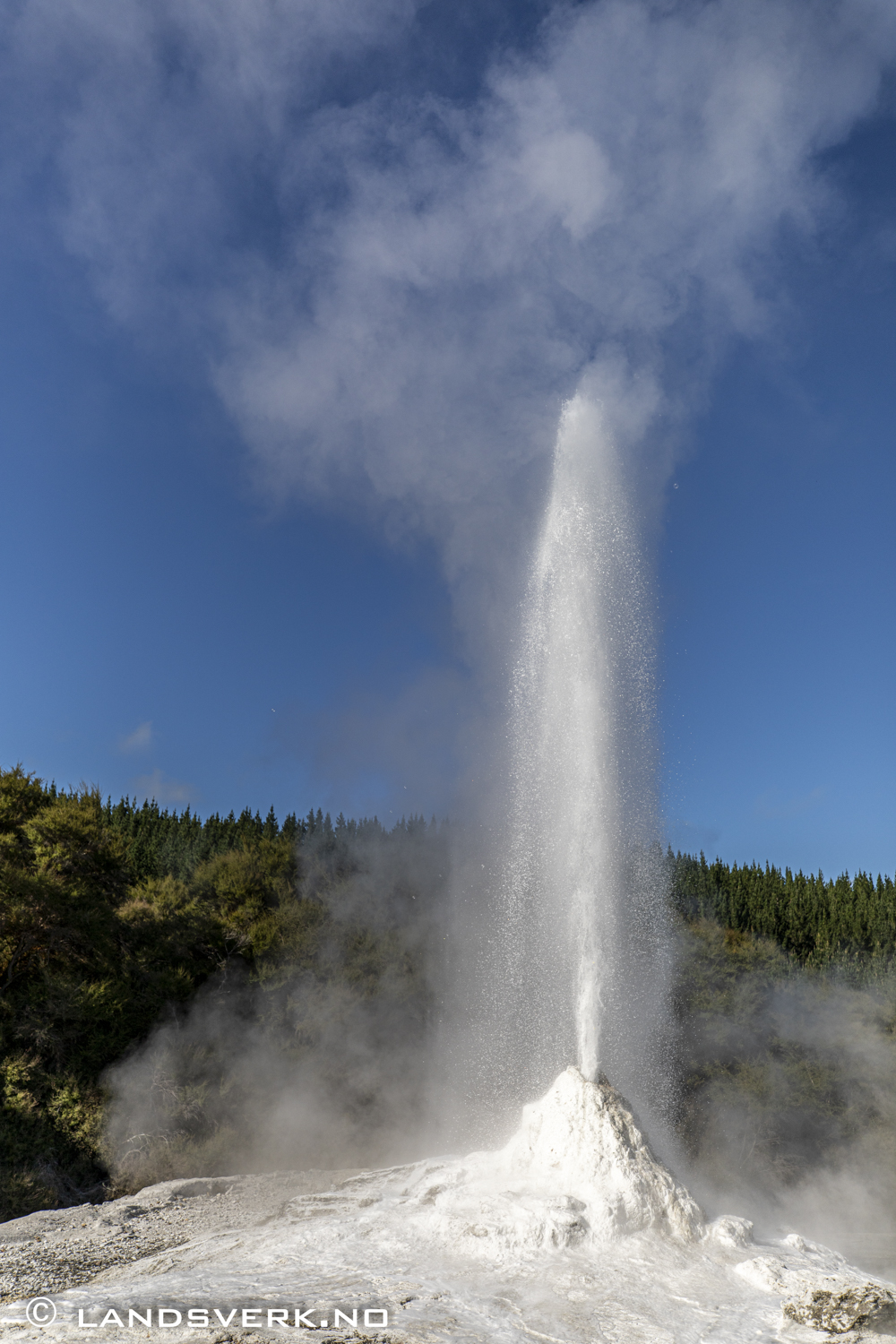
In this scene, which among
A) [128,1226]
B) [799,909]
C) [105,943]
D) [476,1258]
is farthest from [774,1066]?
[105,943]

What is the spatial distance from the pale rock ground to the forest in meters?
3.27

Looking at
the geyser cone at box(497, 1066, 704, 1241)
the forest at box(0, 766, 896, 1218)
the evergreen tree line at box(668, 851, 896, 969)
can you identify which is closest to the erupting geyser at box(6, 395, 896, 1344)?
the geyser cone at box(497, 1066, 704, 1241)

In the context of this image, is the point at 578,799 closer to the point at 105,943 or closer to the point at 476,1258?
the point at 476,1258

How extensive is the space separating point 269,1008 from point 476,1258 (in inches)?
347

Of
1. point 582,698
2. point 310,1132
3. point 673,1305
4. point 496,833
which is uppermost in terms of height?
point 582,698

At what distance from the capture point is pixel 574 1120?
7.78 metres

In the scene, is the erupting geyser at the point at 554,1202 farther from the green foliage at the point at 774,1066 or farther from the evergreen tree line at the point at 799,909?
the evergreen tree line at the point at 799,909

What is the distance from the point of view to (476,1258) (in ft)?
21.0

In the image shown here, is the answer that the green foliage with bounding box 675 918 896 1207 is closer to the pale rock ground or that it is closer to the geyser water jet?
the geyser water jet

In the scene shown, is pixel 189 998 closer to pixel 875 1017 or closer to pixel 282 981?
pixel 282 981

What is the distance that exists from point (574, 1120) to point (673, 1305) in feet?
6.70

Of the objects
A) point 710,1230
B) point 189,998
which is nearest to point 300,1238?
point 710,1230

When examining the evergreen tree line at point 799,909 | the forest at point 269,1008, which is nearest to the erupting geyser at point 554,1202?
the forest at point 269,1008

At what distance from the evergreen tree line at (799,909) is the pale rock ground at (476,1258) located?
44.9ft
